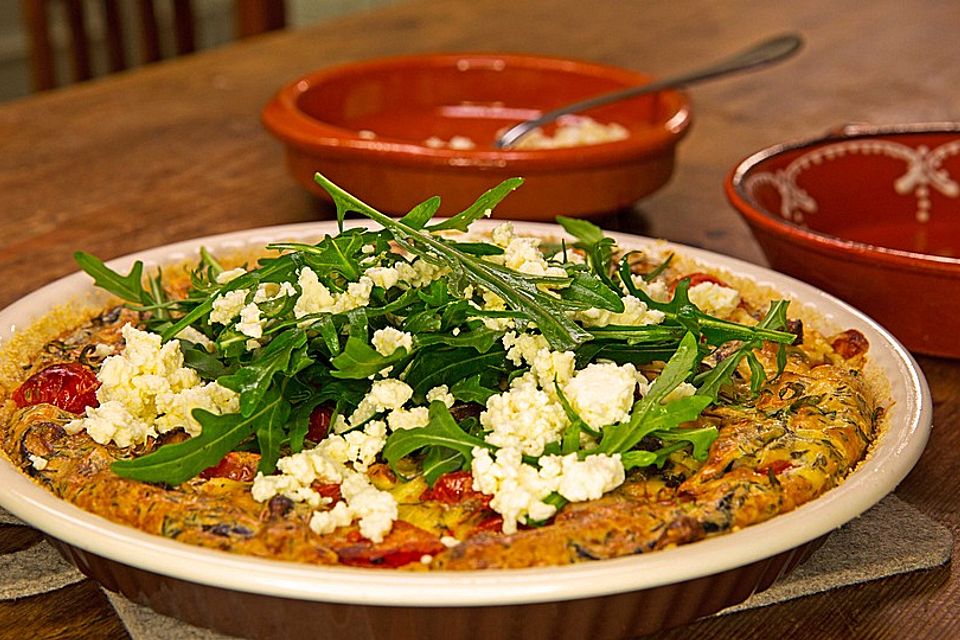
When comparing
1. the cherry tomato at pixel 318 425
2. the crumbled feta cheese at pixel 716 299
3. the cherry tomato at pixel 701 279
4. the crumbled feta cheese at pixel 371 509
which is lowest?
the cherry tomato at pixel 701 279

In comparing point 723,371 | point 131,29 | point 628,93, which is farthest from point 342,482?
point 131,29

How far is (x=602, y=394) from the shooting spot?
3.52ft

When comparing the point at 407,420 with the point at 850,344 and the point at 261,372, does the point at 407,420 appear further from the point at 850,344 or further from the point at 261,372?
the point at 850,344

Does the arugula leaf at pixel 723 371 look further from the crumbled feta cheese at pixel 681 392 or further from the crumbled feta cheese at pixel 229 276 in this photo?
the crumbled feta cheese at pixel 229 276

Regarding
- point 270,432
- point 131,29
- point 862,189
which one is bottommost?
point 131,29

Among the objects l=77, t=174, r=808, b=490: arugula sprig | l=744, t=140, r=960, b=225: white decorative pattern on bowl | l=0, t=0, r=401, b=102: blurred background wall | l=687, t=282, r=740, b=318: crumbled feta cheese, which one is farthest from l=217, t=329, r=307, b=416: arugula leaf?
l=0, t=0, r=401, b=102: blurred background wall

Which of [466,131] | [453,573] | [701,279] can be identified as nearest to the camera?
[453,573]

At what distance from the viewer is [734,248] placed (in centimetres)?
206

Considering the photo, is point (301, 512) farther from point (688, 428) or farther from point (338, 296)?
point (688, 428)

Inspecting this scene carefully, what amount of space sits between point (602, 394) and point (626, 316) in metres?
0.17

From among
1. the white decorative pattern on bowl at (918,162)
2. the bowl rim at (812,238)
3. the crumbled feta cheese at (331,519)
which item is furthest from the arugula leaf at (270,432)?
the white decorative pattern on bowl at (918,162)

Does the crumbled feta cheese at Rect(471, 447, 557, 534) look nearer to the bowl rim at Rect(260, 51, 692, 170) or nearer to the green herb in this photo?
the green herb

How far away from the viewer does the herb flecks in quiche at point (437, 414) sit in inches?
39.4

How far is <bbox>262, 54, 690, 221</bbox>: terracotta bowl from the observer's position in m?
1.94
